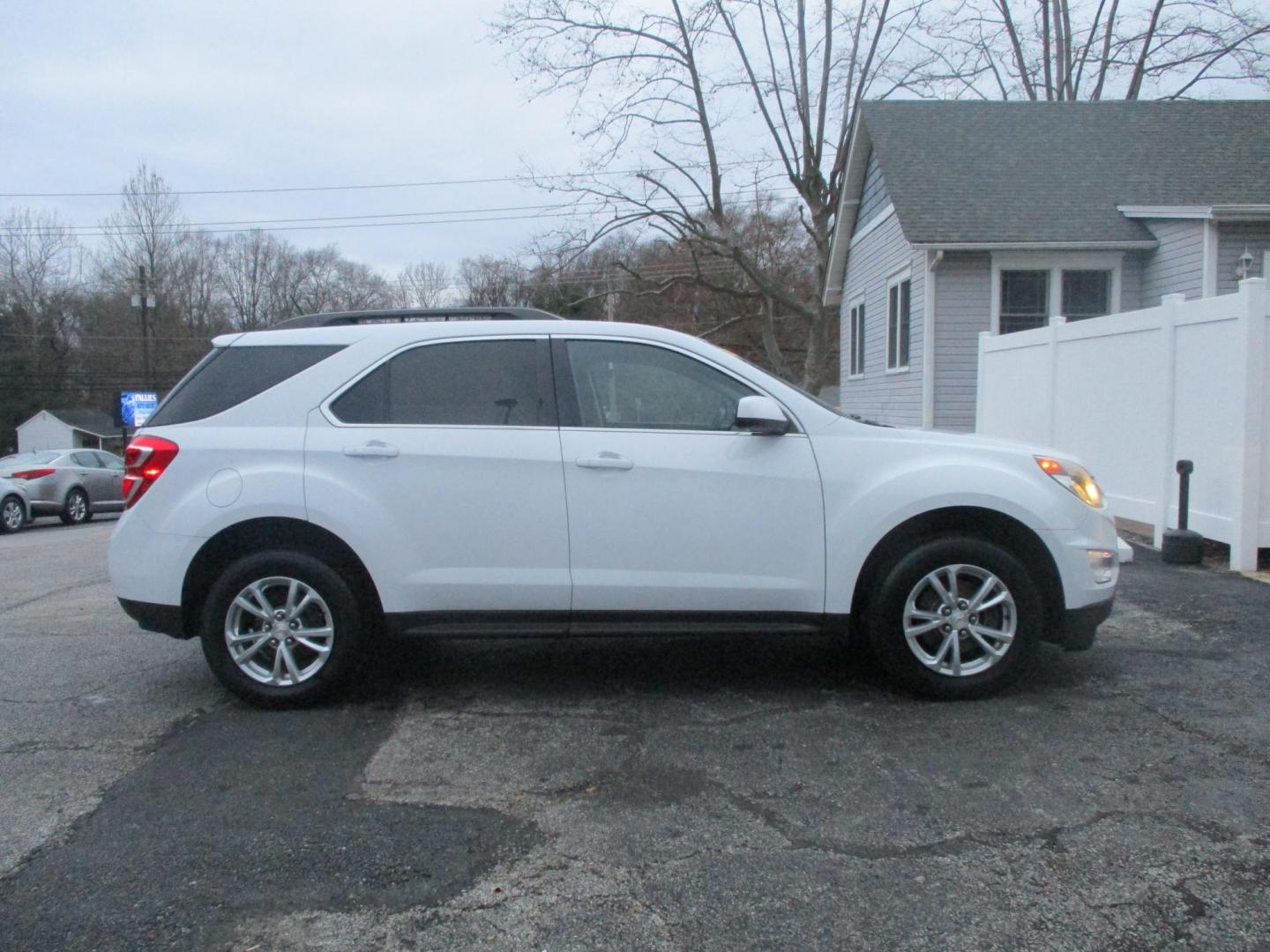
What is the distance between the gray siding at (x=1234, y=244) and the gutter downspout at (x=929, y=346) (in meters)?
3.68

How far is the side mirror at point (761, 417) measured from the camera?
468cm

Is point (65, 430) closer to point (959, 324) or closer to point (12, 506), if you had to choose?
point (12, 506)

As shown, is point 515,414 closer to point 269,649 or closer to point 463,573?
point 463,573

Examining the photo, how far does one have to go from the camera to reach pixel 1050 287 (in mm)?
15523

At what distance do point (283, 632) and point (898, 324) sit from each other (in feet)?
48.4

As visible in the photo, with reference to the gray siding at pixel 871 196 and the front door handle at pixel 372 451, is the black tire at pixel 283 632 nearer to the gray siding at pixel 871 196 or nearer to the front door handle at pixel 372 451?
the front door handle at pixel 372 451

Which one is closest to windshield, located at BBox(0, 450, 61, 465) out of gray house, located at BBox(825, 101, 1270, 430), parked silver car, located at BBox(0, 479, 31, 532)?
parked silver car, located at BBox(0, 479, 31, 532)

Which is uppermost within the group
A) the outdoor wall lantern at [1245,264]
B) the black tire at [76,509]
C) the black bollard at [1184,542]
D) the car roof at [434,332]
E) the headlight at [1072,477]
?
the outdoor wall lantern at [1245,264]

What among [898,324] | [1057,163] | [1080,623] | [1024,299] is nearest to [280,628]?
[1080,623]

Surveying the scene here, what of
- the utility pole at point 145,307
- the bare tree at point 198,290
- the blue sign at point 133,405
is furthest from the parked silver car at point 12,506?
the bare tree at point 198,290

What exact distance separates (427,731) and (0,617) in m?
4.64

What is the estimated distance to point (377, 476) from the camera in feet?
15.6

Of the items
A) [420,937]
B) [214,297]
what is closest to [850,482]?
[420,937]

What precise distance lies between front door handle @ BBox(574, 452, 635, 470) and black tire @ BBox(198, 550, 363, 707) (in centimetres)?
123
